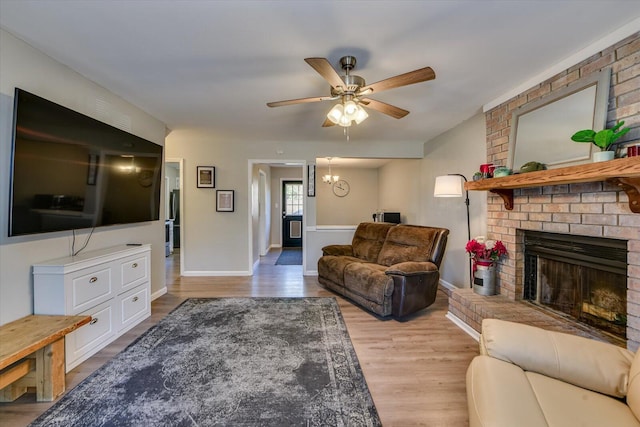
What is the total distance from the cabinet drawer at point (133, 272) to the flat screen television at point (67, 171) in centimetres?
42

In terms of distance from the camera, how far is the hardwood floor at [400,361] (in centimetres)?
167

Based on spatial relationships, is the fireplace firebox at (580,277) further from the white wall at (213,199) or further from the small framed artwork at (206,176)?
the small framed artwork at (206,176)

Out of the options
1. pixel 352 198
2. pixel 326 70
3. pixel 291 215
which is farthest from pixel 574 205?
pixel 291 215

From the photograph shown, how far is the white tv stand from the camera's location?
6.63 feet

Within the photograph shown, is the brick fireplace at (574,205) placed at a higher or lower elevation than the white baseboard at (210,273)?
higher

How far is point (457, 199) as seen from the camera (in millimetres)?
3818

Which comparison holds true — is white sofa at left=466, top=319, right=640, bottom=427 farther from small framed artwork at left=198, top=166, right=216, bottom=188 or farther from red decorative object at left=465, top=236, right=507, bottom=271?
small framed artwork at left=198, top=166, right=216, bottom=188

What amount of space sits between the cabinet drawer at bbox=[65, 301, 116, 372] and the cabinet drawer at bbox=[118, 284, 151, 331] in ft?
0.44

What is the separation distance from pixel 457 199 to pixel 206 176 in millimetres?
3948

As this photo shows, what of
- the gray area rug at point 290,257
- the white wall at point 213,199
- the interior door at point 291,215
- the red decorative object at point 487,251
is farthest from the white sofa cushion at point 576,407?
the interior door at point 291,215

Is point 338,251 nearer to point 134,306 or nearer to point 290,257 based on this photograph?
point 290,257

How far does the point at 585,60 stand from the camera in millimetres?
2051

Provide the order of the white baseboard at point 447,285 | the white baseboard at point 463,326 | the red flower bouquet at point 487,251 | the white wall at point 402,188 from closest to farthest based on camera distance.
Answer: the white baseboard at point 463,326 → the red flower bouquet at point 487,251 → the white baseboard at point 447,285 → the white wall at point 402,188

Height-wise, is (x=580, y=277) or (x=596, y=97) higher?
(x=596, y=97)
